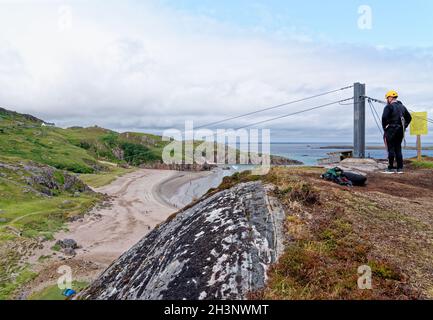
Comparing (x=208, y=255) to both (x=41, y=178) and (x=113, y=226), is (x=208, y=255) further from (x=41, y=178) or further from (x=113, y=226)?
(x=41, y=178)

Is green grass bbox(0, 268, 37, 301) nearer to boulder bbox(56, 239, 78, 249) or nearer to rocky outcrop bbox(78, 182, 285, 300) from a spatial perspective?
boulder bbox(56, 239, 78, 249)

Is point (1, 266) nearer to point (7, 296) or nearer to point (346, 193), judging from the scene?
point (7, 296)

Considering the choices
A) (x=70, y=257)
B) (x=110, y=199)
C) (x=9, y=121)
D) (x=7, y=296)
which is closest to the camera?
(x=7, y=296)

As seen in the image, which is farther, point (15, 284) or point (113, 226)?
point (113, 226)

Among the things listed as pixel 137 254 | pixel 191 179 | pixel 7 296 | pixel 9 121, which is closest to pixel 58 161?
pixel 191 179

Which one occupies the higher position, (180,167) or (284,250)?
(284,250)

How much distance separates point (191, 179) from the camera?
291ft

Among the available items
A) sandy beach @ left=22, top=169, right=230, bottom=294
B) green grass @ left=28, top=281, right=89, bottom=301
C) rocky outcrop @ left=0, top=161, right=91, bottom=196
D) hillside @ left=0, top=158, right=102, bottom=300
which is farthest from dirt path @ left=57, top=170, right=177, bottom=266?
rocky outcrop @ left=0, top=161, right=91, bottom=196

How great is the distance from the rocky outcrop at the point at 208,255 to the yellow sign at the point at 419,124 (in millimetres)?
14781

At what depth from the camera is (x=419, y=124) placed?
1784 cm

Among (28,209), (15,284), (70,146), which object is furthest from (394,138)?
(70,146)

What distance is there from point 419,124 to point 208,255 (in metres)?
18.0

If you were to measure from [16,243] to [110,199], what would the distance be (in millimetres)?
26962

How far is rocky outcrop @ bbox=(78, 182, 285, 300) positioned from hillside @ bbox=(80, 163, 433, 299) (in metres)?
0.02
